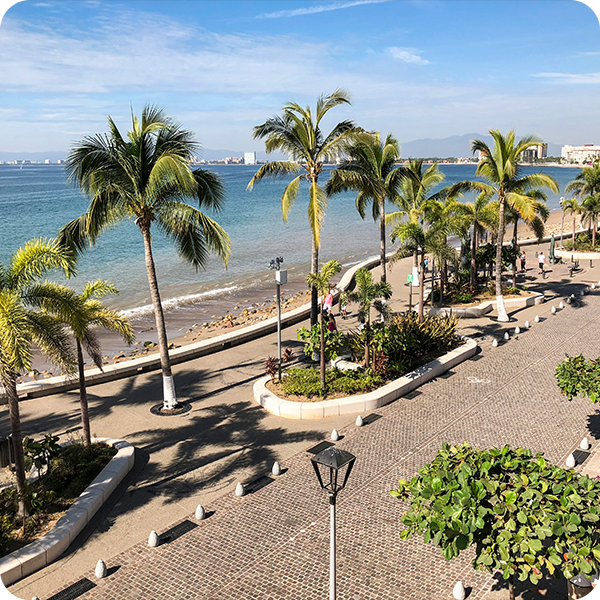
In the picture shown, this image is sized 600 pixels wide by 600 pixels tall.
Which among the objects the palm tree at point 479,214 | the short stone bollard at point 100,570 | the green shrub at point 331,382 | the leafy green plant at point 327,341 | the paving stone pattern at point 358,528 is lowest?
the paving stone pattern at point 358,528

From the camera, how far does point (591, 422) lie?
12555 mm

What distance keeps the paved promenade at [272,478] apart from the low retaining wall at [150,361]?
334mm

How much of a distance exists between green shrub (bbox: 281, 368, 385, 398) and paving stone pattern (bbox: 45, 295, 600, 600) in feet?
2.92

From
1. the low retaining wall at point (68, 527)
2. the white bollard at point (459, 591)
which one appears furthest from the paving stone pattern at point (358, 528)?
the low retaining wall at point (68, 527)

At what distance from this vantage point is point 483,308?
22609 mm

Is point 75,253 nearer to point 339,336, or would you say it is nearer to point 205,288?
point 339,336

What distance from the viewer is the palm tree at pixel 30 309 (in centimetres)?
831

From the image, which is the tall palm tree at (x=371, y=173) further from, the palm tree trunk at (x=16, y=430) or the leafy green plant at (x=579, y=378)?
the palm tree trunk at (x=16, y=430)

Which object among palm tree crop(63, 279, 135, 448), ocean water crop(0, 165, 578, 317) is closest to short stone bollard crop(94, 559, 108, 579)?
palm tree crop(63, 279, 135, 448)

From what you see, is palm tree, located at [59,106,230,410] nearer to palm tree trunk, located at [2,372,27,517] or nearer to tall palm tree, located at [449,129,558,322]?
palm tree trunk, located at [2,372,27,517]

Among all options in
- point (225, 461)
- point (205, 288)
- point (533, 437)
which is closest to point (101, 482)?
point (225, 461)

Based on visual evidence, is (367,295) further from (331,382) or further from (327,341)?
(331,382)

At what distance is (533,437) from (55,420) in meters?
10.9

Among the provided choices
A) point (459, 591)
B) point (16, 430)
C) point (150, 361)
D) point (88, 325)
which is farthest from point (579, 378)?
point (150, 361)
